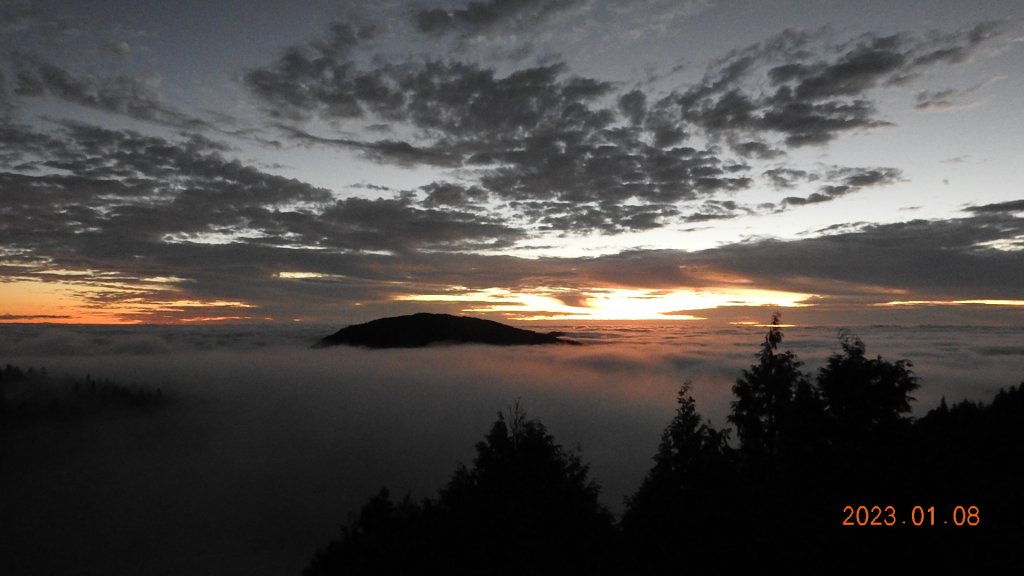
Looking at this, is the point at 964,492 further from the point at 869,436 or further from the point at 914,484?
the point at 869,436

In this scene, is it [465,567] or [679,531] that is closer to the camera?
[679,531]

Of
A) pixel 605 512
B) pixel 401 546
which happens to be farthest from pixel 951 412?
pixel 401 546

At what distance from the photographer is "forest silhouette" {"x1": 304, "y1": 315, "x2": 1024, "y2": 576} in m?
22.8

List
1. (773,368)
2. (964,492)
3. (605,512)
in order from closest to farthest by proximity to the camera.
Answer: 1. (964,492)
2. (773,368)
3. (605,512)

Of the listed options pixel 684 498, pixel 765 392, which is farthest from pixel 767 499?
pixel 765 392

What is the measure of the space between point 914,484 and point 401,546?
94.7 feet

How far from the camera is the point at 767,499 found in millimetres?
25688

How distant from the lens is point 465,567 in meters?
32.2
